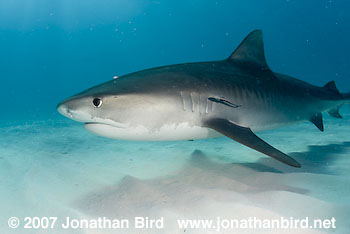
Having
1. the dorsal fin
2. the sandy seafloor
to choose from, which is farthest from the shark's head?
the dorsal fin

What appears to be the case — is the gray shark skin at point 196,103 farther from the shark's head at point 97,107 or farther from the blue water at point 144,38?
the blue water at point 144,38

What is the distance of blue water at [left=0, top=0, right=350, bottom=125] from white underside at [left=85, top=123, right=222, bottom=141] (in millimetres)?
50527

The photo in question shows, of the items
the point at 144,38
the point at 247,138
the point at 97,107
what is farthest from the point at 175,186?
the point at 144,38

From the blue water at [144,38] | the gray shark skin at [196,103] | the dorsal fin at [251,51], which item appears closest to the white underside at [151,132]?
the gray shark skin at [196,103]

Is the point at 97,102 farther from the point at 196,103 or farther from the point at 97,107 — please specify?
the point at 196,103

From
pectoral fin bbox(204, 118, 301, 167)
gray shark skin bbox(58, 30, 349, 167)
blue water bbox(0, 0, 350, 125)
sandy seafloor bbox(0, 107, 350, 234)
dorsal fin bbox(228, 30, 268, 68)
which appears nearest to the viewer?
sandy seafloor bbox(0, 107, 350, 234)

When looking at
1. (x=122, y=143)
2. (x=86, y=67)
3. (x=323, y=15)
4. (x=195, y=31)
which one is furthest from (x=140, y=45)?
(x=122, y=143)

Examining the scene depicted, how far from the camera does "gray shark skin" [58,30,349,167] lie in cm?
228

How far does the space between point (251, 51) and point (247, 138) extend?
6.44 feet

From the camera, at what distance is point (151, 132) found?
8.25ft

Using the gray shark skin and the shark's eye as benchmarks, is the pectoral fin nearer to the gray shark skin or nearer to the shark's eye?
the gray shark skin

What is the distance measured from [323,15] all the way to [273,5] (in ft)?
47.4

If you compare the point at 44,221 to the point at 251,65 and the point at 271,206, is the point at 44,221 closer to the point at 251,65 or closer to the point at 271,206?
the point at 271,206

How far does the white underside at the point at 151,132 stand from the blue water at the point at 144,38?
50.5 m
